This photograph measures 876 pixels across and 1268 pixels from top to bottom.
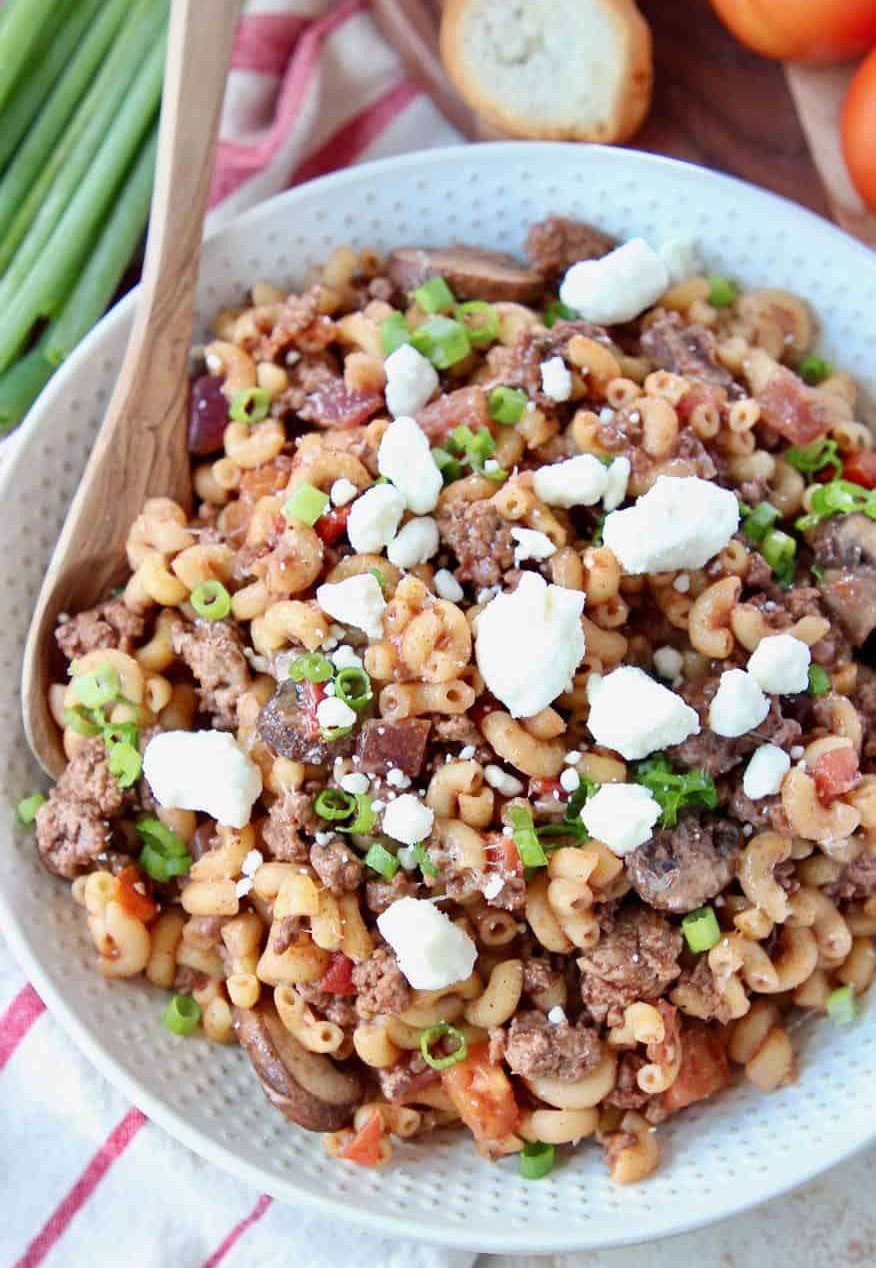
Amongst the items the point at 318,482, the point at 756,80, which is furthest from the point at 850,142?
the point at 318,482

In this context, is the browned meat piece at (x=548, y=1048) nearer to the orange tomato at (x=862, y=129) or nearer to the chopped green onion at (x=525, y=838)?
the chopped green onion at (x=525, y=838)

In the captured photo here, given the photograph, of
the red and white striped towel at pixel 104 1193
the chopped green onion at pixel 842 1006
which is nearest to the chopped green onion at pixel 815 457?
the chopped green onion at pixel 842 1006

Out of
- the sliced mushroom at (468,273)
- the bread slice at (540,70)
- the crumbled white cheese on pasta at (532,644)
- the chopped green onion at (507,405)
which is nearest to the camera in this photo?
the crumbled white cheese on pasta at (532,644)

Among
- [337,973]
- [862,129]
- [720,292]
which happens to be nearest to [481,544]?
[337,973]

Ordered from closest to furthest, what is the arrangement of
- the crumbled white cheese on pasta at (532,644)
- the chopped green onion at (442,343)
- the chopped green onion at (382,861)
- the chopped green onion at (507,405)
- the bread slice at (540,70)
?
the crumbled white cheese on pasta at (532,644)
the chopped green onion at (382,861)
the chopped green onion at (507,405)
the chopped green onion at (442,343)
the bread slice at (540,70)

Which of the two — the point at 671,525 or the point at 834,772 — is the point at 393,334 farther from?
the point at 834,772

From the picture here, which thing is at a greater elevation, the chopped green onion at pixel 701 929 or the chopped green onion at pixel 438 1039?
the chopped green onion at pixel 438 1039

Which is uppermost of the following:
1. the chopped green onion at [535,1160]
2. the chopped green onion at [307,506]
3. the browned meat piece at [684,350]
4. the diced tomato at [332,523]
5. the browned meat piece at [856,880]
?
the chopped green onion at [307,506]
